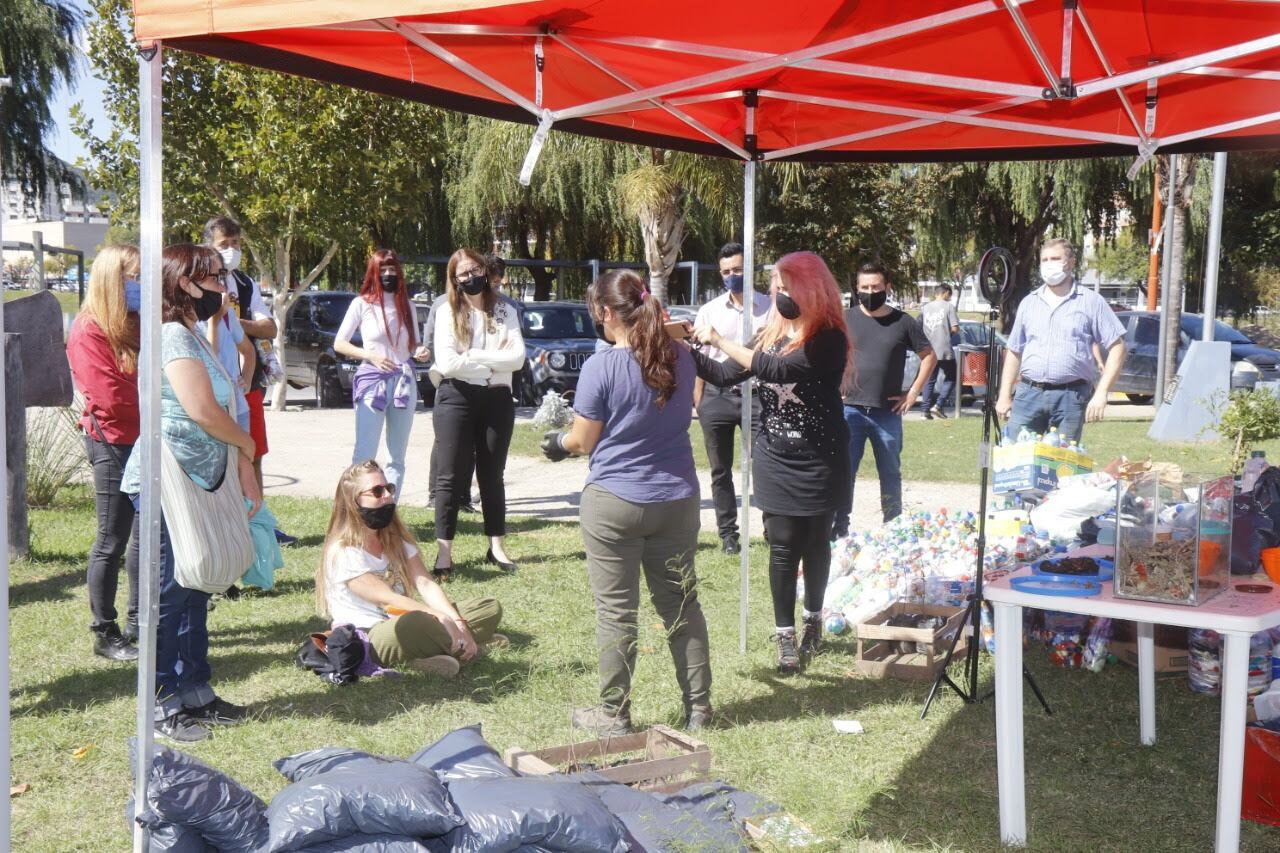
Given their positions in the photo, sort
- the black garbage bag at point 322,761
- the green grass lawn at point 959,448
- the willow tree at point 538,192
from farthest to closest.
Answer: the willow tree at point 538,192
the green grass lawn at point 959,448
the black garbage bag at point 322,761

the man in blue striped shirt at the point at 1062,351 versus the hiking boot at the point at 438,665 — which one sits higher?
the man in blue striped shirt at the point at 1062,351

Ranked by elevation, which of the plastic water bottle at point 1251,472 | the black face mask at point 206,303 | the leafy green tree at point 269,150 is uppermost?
the leafy green tree at point 269,150

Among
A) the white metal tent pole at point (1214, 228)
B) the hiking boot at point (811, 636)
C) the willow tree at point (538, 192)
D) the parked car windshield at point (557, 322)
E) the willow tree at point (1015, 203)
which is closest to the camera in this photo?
the hiking boot at point (811, 636)

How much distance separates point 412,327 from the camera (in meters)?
7.56

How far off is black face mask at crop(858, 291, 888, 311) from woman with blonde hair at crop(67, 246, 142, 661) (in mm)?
4093

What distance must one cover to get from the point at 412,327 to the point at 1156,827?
5217 millimetres

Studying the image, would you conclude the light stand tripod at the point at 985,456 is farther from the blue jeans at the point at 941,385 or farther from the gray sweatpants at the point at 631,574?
the blue jeans at the point at 941,385

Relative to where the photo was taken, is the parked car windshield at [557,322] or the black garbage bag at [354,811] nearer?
the black garbage bag at [354,811]

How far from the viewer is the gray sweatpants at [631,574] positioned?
436cm

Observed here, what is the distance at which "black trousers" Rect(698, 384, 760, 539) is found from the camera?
23.9 ft

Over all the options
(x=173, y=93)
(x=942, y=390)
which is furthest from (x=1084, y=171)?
(x=173, y=93)

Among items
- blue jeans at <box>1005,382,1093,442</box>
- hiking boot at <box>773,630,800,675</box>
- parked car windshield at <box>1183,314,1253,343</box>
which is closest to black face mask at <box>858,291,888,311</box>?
blue jeans at <box>1005,382,1093,442</box>

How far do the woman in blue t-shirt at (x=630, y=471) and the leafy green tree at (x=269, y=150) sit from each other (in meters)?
12.5

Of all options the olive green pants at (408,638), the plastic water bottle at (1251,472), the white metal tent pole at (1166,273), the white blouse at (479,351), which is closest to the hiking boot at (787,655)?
the olive green pants at (408,638)
